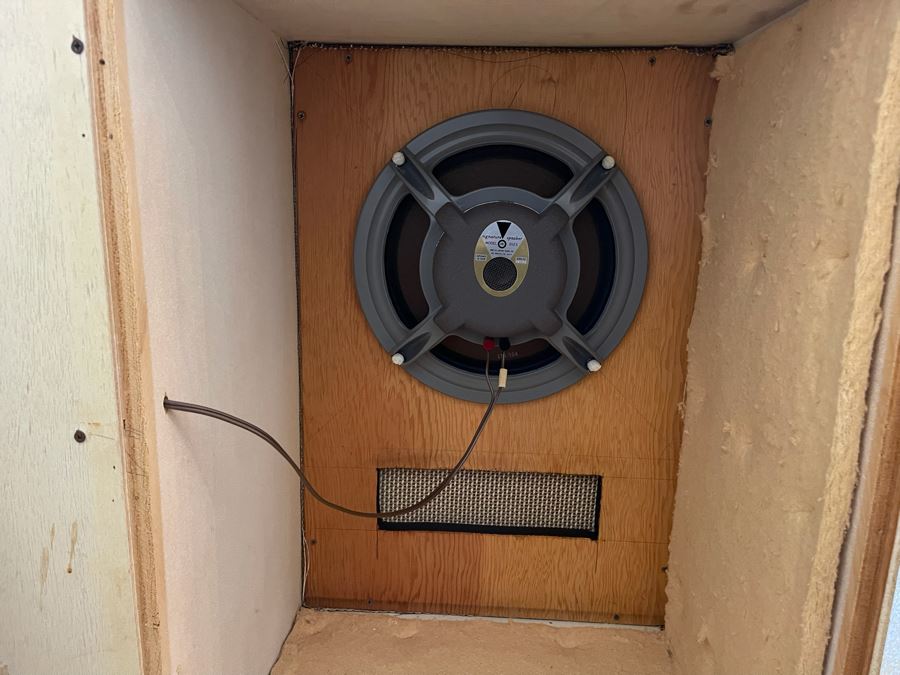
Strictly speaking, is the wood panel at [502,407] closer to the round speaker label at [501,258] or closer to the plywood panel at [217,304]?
the plywood panel at [217,304]

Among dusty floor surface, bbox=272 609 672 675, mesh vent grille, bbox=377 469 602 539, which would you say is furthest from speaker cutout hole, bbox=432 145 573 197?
dusty floor surface, bbox=272 609 672 675

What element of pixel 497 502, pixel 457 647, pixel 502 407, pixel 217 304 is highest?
pixel 217 304

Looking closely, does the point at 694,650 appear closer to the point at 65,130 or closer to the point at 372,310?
the point at 372,310

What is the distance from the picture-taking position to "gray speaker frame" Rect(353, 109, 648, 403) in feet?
3.80

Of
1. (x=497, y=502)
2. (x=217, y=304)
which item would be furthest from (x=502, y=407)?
(x=217, y=304)

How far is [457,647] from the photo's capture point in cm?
126

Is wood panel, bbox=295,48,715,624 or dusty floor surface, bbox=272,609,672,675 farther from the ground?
wood panel, bbox=295,48,715,624

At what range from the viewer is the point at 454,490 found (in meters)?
1.31

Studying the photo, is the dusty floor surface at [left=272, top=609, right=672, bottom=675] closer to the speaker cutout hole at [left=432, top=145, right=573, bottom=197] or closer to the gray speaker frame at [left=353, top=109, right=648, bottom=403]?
the gray speaker frame at [left=353, top=109, right=648, bottom=403]

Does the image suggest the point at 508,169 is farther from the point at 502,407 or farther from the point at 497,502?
the point at 497,502

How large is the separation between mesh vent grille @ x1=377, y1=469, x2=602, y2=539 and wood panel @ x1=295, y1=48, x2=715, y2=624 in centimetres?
2

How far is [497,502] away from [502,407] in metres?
0.21


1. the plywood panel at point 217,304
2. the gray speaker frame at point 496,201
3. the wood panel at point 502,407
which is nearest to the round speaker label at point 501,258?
the gray speaker frame at point 496,201

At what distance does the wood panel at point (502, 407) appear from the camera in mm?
1150
